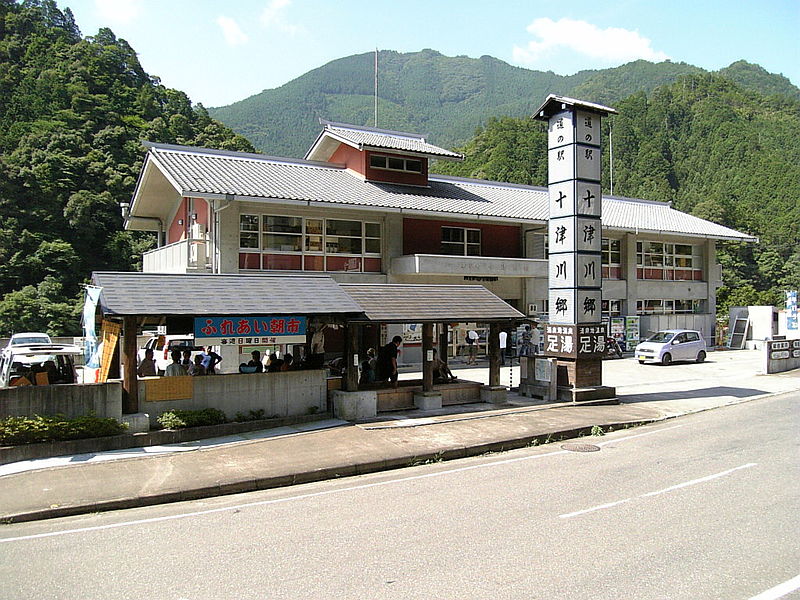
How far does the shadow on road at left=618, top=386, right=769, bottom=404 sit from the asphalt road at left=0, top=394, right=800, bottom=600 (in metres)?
8.03

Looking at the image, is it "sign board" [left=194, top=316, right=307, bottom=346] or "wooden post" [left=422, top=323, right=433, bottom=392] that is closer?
"sign board" [left=194, top=316, right=307, bottom=346]

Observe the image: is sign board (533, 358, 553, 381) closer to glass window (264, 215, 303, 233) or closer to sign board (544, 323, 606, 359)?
sign board (544, 323, 606, 359)

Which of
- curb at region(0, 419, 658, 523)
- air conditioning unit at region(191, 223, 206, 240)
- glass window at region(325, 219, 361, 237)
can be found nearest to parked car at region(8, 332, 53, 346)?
air conditioning unit at region(191, 223, 206, 240)

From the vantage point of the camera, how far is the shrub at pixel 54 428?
453 inches

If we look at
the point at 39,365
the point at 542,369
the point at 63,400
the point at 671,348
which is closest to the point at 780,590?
the point at 63,400

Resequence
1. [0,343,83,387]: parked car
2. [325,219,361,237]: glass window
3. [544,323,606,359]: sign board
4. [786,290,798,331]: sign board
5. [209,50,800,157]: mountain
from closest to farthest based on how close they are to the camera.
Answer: [0,343,83,387]: parked car → [544,323,606,359]: sign board → [325,219,361,237]: glass window → [786,290,798,331]: sign board → [209,50,800,157]: mountain

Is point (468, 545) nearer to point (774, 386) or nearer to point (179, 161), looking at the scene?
point (774, 386)

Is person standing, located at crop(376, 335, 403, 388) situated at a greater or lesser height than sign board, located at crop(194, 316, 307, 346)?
lesser

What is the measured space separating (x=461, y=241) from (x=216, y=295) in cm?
1741

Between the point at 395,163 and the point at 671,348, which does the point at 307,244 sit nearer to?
the point at 395,163

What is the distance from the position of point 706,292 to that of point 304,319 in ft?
105

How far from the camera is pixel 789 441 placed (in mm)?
12773

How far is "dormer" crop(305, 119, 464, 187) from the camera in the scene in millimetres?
29672

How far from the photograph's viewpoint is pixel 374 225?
27.6 metres
